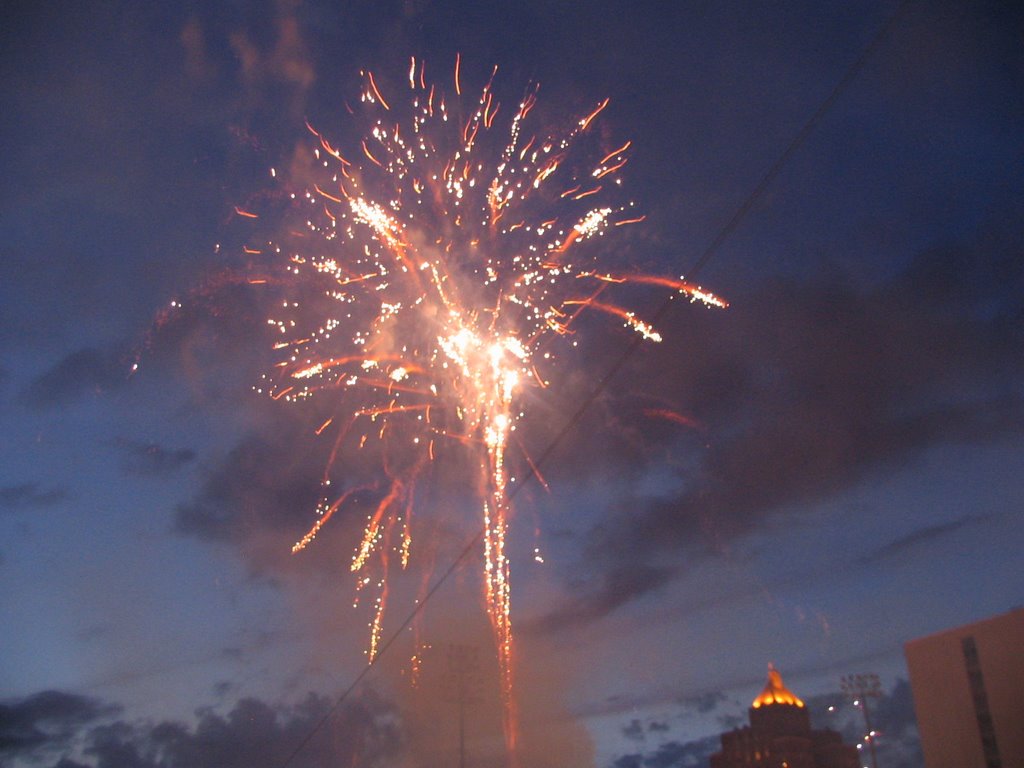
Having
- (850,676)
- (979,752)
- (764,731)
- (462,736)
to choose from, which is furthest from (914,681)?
(764,731)

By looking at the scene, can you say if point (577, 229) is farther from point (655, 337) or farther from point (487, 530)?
point (487, 530)

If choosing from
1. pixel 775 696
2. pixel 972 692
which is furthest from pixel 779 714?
pixel 972 692

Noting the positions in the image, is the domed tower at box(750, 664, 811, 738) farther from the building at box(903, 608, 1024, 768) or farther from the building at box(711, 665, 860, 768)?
the building at box(903, 608, 1024, 768)

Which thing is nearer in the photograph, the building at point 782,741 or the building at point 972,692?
the building at point 972,692

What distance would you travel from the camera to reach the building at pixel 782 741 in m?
85.5

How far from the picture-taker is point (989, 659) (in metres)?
29.7

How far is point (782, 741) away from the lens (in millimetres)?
85625

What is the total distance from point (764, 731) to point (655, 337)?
271 feet

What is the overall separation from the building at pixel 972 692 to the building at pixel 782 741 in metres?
58.5

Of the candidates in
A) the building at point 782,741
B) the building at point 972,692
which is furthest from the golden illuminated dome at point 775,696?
the building at point 972,692

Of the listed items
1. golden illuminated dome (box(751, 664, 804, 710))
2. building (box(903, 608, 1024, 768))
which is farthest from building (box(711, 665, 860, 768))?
building (box(903, 608, 1024, 768))

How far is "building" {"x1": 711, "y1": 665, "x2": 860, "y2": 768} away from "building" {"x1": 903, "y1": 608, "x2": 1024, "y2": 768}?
192 ft

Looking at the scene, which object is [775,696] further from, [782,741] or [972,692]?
[972,692]

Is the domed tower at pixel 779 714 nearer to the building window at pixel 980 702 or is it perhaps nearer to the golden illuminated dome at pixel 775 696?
the golden illuminated dome at pixel 775 696
